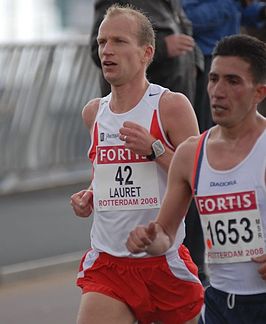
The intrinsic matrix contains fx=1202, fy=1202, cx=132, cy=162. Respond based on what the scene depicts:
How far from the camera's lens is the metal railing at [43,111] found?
10.9 metres

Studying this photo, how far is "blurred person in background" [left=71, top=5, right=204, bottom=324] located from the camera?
18.1 feet

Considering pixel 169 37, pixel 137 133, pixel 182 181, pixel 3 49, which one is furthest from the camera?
pixel 3 49

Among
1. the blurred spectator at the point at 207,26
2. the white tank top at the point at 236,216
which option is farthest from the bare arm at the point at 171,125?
the blurred spectator at the point at 207,26

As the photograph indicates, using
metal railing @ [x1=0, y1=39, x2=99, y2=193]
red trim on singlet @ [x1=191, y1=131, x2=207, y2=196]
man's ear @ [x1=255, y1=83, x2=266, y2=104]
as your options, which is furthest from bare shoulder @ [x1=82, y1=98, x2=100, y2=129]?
metal railing @ [x1=0, y1=39, x2=99, y2=193]

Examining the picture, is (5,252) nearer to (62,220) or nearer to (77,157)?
(62,220)

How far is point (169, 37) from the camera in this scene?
694 cm

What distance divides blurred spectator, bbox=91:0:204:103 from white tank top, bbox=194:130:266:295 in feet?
7.58

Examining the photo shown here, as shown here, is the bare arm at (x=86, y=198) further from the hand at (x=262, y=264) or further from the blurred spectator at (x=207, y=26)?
the blurred spectator at (x=207, y=26)

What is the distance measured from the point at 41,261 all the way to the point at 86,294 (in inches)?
181

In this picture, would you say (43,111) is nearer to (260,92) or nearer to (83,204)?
(83,204)

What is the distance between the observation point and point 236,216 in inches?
183

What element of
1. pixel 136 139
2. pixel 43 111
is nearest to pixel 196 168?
pixel 136 139

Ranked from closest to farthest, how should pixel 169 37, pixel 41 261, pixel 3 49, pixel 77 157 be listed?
1. pixel 169 37
2. pixel 41 261
3. pixel 3 49
4. pixel 77 157

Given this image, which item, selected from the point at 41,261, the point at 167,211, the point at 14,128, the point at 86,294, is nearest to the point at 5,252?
the point at 41,261
